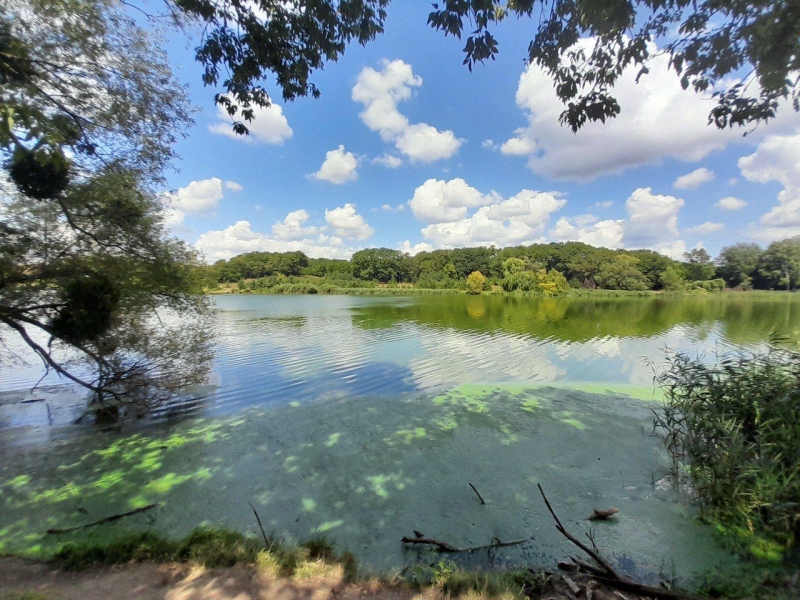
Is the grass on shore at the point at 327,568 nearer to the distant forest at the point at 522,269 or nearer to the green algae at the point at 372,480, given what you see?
the green algae at the point at 372,480

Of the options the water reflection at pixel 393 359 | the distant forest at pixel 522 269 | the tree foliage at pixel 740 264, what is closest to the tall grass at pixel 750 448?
the water reflection at pixel 393 359

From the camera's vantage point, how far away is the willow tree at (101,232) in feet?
21.1

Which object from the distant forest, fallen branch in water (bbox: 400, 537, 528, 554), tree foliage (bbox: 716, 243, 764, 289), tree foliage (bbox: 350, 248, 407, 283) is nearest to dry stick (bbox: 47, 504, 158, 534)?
fallen branch in water (bbox: 400, 537, 528, 554)

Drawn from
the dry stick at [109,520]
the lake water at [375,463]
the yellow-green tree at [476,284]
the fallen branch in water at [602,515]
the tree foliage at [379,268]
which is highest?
the tree foliage at [379,268]

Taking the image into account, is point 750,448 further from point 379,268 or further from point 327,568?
point 379,268

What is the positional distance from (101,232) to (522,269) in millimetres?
77031

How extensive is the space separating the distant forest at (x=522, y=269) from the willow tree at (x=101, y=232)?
168 feet

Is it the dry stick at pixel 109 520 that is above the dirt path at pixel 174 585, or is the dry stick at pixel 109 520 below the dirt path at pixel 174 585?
below

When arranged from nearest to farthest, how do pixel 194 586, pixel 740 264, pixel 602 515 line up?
pixel 194 586 → pixel 602 515 → pixel 740 264

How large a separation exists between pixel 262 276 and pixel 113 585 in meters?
89.9

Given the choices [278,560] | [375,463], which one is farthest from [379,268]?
[278,560]

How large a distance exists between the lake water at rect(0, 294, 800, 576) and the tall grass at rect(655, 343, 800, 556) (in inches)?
15.6

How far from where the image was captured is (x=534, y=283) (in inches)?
2680

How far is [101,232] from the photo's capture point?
809 centimetres
